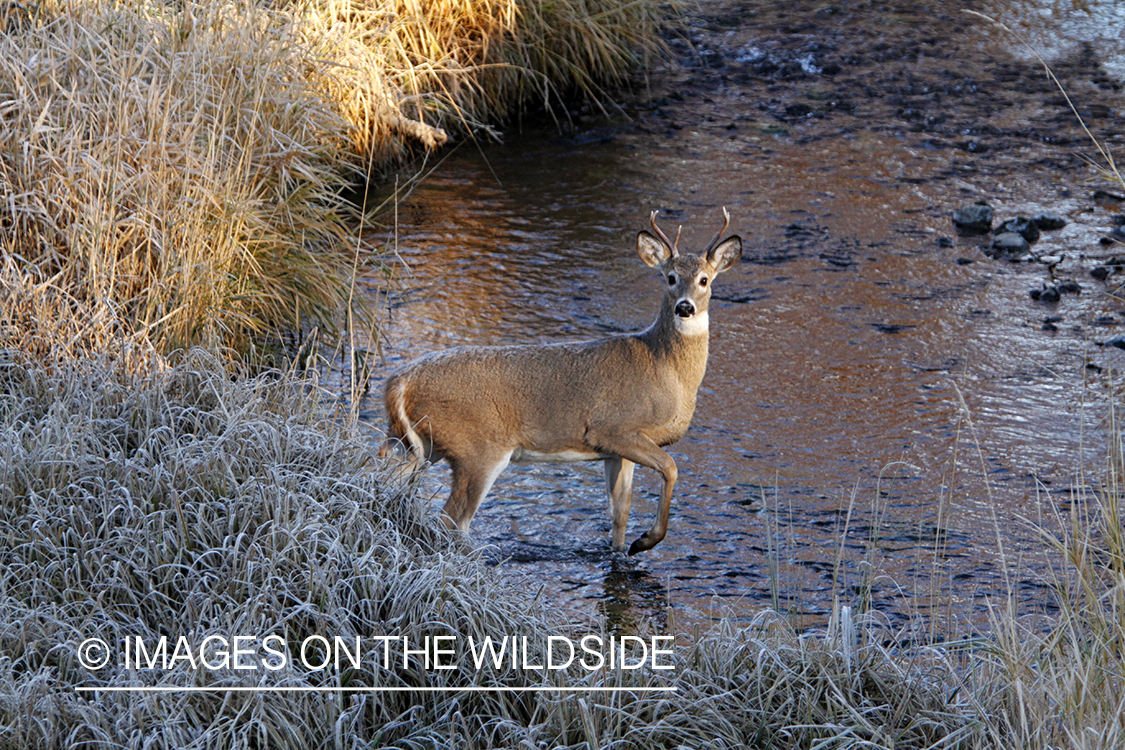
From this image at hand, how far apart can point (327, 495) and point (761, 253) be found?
5.51 m

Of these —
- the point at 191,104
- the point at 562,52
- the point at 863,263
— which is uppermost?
the point at 191,104

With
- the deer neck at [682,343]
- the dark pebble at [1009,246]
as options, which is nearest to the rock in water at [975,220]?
the dark pebble at [1009,246]

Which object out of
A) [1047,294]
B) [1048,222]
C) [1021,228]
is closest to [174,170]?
[1047,294]

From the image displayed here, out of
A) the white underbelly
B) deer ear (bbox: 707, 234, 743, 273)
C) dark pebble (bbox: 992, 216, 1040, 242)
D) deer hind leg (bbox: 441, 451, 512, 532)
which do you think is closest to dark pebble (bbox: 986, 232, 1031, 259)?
dark pebble (bbox: 992, 216, 1040, 242)

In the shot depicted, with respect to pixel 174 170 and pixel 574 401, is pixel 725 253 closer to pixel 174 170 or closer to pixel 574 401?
pixel 574 401

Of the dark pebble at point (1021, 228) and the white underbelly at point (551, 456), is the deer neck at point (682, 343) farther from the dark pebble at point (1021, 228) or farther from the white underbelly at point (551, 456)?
the dark pebble at point (1021, 228)

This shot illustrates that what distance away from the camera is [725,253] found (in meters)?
6.17

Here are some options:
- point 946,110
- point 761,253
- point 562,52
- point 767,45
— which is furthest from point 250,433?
point 767,45

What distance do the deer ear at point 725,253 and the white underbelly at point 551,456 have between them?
1058 millimetres

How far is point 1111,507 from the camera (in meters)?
4.40

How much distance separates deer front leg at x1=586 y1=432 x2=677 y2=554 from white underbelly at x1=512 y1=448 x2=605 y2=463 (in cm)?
9

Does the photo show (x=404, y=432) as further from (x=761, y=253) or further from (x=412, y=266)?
(x=761, y=253)

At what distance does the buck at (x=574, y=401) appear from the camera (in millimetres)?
5863

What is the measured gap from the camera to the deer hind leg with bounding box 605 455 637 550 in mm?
6164
